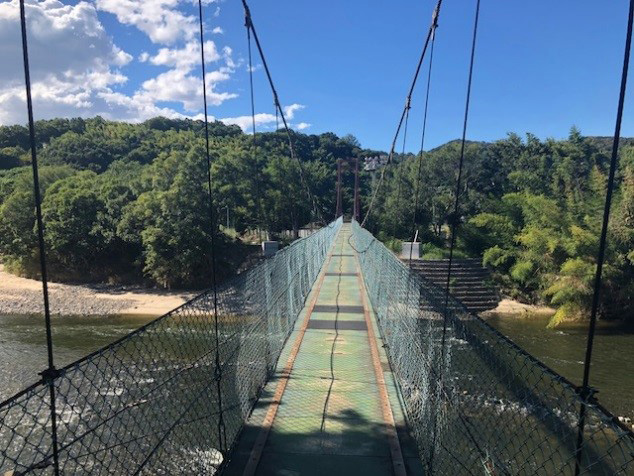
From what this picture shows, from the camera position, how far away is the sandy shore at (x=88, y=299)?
19.2m

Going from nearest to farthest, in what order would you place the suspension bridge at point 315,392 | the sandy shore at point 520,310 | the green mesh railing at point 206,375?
the suspension bridge at point 315,392
the green mesh railing at point 206,375
the sandy shore at point 520,310

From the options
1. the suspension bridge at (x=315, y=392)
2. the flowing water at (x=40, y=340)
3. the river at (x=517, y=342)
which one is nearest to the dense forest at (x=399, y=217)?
the river at (x=517, y=342)

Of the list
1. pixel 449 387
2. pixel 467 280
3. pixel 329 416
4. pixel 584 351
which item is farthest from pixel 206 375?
pixel 467 280

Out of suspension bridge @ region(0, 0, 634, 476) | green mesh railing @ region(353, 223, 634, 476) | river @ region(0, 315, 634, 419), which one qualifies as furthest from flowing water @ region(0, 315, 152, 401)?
green mesh railing @ region(353, 223, 634, 476)

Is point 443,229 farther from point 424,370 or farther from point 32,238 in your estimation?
point 424,370

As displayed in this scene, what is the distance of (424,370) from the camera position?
2529 mm

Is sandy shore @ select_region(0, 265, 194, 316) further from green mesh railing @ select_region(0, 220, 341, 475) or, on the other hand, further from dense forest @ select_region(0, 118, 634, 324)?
green mesh railing @ select_region(0, 220, 341, 475)

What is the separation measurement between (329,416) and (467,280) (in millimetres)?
17495

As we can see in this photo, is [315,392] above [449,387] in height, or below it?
below

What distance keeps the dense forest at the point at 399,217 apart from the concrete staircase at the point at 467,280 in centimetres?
68

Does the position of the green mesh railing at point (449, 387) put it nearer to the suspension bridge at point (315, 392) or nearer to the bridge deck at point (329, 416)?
the suspension bridge at point (315, 392)

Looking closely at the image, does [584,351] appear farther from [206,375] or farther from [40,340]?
[40,340]

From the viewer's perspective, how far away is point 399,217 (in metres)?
26.9

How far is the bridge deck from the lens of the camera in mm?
2281
